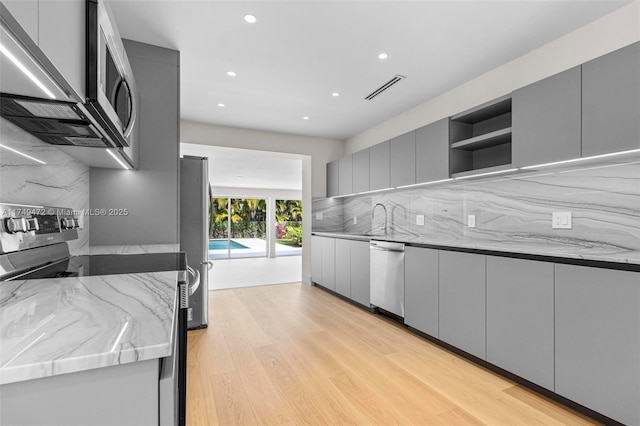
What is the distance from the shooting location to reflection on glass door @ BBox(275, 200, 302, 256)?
1084 cm

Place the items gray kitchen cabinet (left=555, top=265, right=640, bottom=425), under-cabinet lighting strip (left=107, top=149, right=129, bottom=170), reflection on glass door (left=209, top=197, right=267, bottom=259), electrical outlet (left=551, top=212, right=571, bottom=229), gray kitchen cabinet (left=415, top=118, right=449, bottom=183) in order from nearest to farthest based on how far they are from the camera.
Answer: gray kitchen cabinet (left=555, top=265, right=640, bottom=425) < under-cabinet lighting strip (left=107, top=149, right=129, bottom=170) < electrical outlet (left=551, top=212, right=571, bottom=229) < gray kitchen cabinet (left=415, top=118, right=449, bottom=183) < reflection on glass door (left=209, top=197, right=267, bottom=259)

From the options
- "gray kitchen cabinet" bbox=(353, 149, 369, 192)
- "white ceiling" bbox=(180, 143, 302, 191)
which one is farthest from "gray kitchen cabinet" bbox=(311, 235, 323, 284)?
"white ceiling" bbox=(180, 143, 302, 191)

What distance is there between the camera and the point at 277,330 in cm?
302

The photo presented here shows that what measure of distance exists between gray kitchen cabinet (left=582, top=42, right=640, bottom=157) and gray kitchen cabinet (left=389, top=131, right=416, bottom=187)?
1.57 meters

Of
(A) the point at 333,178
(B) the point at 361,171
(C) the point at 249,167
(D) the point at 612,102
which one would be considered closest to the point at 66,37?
(D) the point at 612,102

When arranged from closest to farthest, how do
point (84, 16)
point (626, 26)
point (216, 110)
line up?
point (84, 16)
point (626, 26)
point (216, 110)

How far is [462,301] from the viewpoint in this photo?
245 centimetres

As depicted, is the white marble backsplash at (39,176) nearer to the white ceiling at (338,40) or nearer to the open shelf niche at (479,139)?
the white ceiling at (338,40)

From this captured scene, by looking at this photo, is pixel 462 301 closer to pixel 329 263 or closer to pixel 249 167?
pixel 329 263

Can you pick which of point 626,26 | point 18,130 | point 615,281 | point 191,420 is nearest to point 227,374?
point 191,420

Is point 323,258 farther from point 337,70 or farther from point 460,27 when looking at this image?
point 460,27

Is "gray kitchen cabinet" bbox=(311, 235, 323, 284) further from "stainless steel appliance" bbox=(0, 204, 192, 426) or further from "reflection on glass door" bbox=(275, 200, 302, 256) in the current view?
"reflection on glass door" bbox=(275, 200, 302, 256)

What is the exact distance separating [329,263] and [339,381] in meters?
2.50

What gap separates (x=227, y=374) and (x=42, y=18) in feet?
7.00
